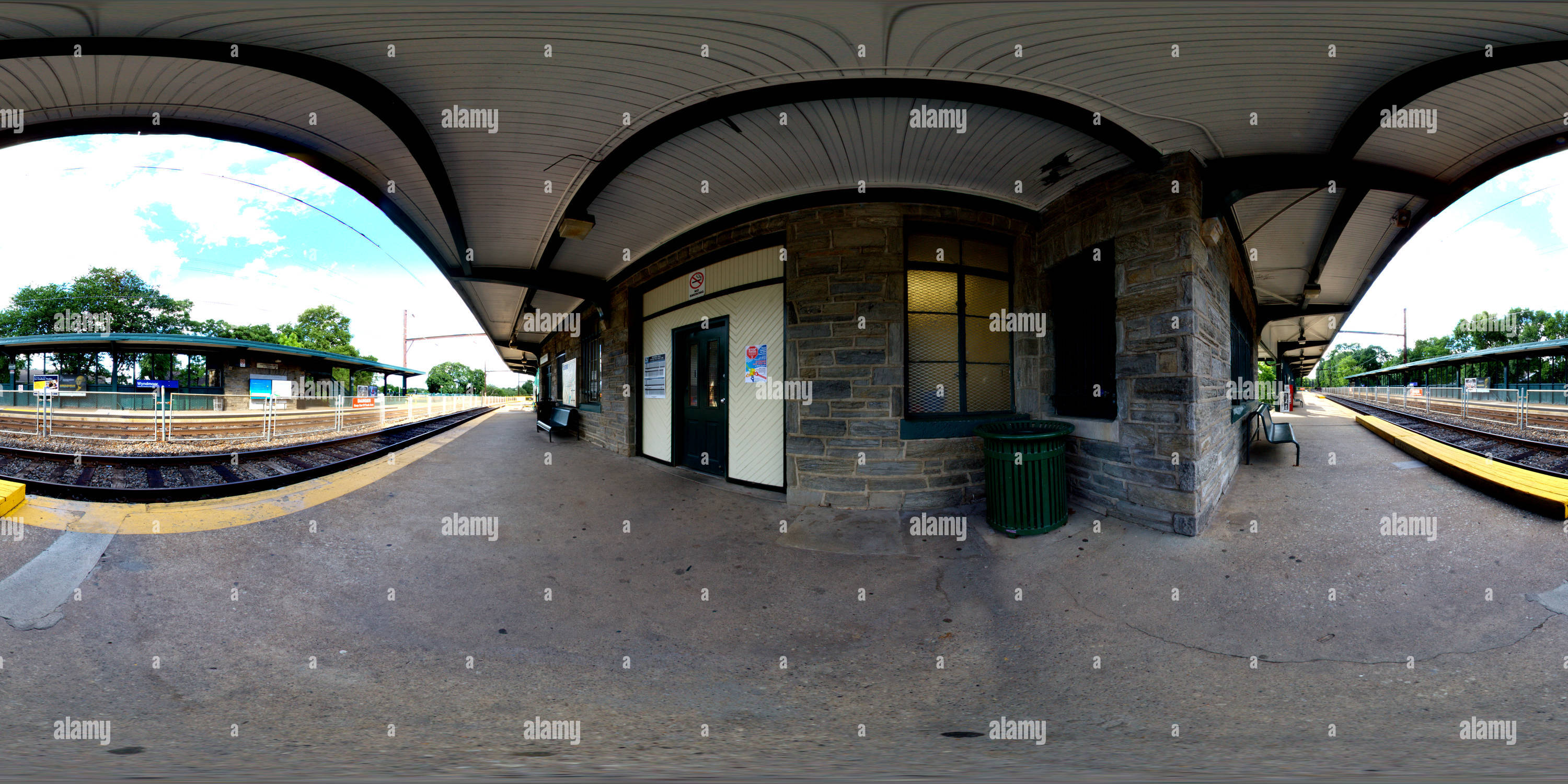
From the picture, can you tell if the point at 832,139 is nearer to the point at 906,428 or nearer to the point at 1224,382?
the point at 906,428

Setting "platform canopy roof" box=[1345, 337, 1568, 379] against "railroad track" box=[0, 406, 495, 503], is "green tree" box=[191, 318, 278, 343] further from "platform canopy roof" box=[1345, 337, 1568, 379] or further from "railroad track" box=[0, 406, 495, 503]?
"platform canopy roof" box=[1345, 337, 1568, 379]

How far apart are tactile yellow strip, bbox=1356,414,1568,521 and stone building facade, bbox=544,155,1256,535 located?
2.01 m

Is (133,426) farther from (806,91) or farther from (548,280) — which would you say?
(806,91)

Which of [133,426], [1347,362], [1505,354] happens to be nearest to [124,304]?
[133,426]

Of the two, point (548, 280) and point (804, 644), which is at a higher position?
point (548, 280)

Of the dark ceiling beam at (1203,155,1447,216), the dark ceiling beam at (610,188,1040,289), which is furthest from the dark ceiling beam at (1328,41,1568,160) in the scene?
the dark ceiling beam at (610,188,1040,289)

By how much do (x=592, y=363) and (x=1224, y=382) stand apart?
1237cm

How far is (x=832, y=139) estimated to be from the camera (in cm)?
471

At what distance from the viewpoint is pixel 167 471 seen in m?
6.85

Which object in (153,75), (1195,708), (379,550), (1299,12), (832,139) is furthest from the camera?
(832,139)

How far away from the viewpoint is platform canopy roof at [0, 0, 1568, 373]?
10.2 ft

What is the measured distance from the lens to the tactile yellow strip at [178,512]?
4.22 meters

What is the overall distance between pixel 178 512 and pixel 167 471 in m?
3.64

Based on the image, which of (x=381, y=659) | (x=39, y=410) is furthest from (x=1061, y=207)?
(x=39, y=410)
